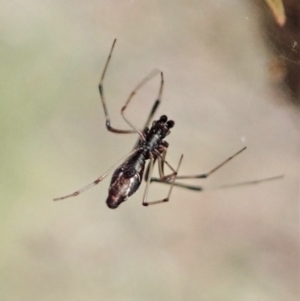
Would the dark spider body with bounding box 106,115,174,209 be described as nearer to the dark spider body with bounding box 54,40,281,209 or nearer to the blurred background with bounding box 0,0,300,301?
the dark spider body with bounding box 54,40,281,209

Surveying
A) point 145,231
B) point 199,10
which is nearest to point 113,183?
point 145,231

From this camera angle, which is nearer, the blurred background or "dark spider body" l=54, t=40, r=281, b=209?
"dark spider body" l=54, t=40, r=281, b=209

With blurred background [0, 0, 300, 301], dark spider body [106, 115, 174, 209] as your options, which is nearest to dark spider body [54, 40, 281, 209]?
dark spider body [106, 115, 174, 209]

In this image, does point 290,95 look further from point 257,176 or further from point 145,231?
point 145,231

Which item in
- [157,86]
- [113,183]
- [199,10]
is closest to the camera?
[113,183]

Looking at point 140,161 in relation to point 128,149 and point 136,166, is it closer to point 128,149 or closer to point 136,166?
point 136,166

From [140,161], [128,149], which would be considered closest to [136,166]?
[140,161]
